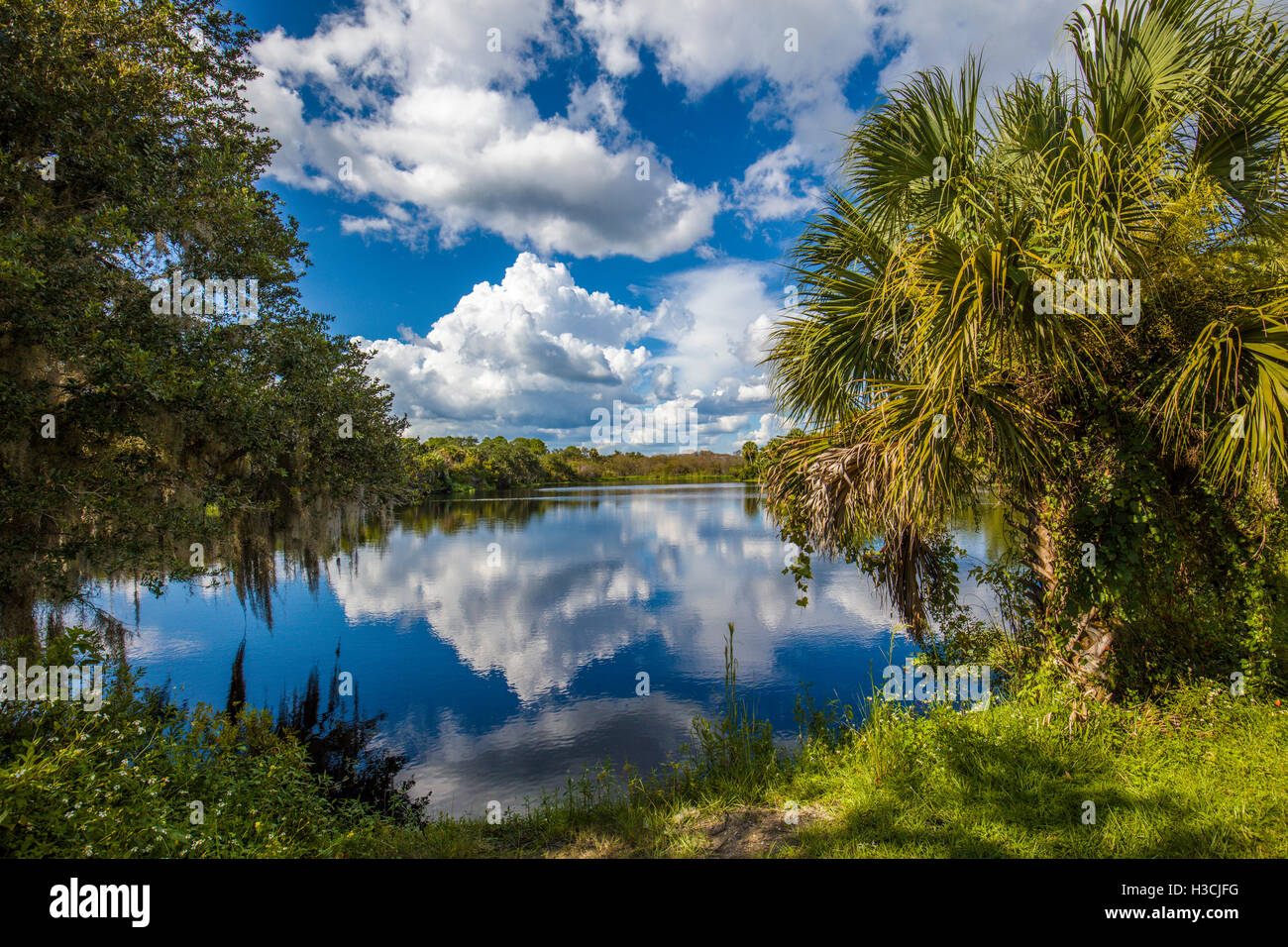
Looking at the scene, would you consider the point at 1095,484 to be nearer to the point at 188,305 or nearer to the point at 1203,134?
the point at 1203,134

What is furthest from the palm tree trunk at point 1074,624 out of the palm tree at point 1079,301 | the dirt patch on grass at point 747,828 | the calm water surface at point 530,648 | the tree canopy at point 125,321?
the tree canopy at point 125,321

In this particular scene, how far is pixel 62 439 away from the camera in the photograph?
18.6ft

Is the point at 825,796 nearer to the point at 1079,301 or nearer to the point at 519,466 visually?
the point at 1079,301

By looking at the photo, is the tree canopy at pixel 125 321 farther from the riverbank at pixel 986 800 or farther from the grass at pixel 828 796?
the riverbank at pixel 986 800

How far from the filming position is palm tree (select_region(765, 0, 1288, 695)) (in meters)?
3.52

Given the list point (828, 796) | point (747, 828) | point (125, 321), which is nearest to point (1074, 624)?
point (828, 796)

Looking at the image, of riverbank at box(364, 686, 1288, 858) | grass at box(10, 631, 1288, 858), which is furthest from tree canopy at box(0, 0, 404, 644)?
riverbank at box(364, 686, 1288, 858)

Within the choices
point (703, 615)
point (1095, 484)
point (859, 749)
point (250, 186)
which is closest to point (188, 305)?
point (250, 186)

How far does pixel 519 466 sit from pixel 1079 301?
87.4 metres

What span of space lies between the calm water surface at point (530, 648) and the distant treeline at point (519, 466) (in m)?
3.83

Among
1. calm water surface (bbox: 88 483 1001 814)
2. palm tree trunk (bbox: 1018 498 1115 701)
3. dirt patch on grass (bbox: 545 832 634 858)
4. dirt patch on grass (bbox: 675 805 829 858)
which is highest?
palm tree trunk (bbox: 1018 498 1115 701)

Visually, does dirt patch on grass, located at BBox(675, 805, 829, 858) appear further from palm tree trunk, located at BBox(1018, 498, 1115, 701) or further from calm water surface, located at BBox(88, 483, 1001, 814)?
calm water surface, located at BBox(88, 483, 1001, 814)

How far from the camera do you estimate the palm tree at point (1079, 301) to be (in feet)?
11.5

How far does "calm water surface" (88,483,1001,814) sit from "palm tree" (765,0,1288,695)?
544 centimetres
